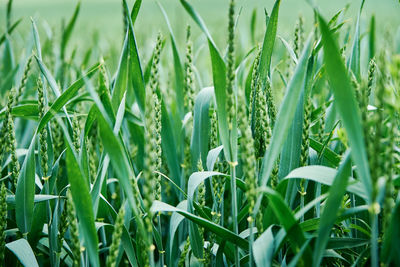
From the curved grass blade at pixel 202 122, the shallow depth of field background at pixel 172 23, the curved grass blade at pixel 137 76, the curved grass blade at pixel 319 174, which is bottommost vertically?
the curved grass blade at pixel 319 174

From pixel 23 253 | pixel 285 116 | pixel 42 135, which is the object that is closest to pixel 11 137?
pixel 42 135

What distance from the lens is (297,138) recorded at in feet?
2.93

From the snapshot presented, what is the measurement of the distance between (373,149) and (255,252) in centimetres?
27

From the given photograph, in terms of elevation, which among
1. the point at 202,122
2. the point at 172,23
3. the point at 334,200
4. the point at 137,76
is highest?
the point at 172,23

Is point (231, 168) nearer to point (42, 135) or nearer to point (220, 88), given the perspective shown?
point (220, 88)

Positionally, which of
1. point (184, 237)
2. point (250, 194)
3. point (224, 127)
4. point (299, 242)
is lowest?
point (184, 237)

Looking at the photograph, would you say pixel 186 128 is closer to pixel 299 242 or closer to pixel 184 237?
pixel 184 237

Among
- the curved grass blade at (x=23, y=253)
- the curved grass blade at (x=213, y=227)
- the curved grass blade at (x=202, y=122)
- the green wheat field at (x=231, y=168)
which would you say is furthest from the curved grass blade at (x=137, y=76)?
the curved grass blade at (x=23, y=253)

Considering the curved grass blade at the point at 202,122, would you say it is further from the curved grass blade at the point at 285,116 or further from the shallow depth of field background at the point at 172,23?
the curved grass blade at the point at 285,116

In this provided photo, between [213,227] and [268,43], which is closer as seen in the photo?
[213,227]

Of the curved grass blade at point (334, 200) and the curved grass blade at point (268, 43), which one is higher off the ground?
the curved grass blade at point (268, 43)

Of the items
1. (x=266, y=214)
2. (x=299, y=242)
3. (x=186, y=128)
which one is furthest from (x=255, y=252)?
(x=186, y=128)

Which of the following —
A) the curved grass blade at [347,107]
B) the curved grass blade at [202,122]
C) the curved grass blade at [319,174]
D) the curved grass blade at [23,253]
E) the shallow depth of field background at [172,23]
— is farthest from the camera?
the shallow depth of field background at [172,23]

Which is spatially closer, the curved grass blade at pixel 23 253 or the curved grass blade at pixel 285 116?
the curved grass blade at pixel 285 116
